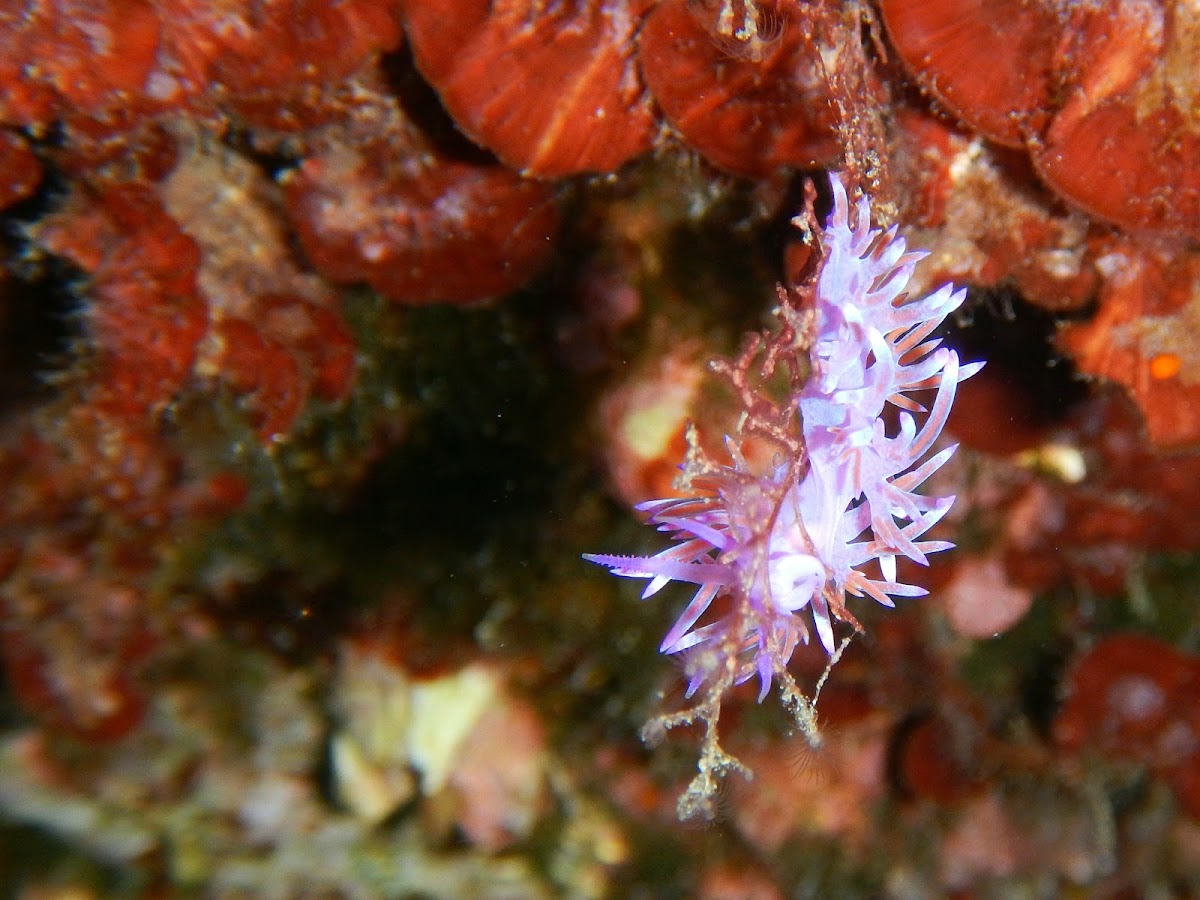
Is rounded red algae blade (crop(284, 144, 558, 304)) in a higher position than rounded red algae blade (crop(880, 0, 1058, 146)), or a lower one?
lower

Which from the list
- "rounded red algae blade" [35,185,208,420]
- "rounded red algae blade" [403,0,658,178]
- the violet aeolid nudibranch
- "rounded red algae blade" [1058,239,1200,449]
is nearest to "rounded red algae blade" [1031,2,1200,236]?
"rounded red algae blade" [1058,239,1200,449]

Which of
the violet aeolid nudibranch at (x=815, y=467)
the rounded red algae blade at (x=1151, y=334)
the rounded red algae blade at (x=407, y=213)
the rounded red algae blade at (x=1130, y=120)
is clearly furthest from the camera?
the rounded red algae blade at (x=407, y=213)

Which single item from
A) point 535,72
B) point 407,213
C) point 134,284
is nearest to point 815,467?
point 535,72

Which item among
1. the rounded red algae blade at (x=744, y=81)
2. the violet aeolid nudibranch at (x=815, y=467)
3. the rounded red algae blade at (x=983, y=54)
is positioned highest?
the rounded red algae blade at (x=983, y=54)

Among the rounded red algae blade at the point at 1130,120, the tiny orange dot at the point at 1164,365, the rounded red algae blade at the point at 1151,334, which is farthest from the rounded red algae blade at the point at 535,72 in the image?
the tiny orange dot at the point at 1164,365

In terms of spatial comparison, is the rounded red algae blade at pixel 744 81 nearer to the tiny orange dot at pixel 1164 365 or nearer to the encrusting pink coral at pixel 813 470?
the encrusting pink coral at pixel 813 470

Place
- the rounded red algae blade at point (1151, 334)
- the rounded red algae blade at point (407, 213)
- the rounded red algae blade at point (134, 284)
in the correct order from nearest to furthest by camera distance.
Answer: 1. the rounded red algae blade at point (1151, 334)
2. the rounded red algae blade at point (134, 284)
3. the rounded red algae blade at point (407, 213)

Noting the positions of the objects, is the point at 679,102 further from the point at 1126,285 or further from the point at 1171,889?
the point at 1171,889

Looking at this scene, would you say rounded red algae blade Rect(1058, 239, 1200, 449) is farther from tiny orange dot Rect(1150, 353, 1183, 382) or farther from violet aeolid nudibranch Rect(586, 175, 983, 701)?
violet aeolid nudibranch Rect(586, 175, 983, 701)
